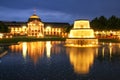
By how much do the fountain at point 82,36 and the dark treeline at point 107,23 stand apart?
4056cm

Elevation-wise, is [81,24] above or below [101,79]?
above

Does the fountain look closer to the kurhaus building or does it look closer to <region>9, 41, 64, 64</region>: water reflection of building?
<region>9, 41, 64, 64</region>: water reflection of building

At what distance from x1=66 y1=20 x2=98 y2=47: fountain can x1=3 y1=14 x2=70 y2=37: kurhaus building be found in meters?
110

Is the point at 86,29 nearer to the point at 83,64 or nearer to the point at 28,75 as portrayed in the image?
the point at 83,64

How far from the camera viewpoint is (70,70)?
19.1 metres

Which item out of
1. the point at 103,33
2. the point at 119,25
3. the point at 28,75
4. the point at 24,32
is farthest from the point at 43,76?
the point at 24,32

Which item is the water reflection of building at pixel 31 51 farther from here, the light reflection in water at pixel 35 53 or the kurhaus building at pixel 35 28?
the kurhaus building at pixel 35 28

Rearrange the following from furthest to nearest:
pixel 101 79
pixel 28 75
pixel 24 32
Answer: pixel 24 32 → pixel 28 75 → pixel 101 79

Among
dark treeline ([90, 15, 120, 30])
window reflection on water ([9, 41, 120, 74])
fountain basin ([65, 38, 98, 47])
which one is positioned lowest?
window reflection on water ([9, 41, 120, 74])

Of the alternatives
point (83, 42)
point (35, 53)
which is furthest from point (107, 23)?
point (35, 53)

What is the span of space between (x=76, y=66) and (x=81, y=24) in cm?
3335

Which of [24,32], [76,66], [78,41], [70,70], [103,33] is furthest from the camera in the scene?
[24,32]

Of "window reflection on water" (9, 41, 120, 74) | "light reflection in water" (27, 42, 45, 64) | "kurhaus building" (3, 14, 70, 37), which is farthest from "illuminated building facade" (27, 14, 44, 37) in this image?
"window reflection on water" (9, 41, 120, 74)

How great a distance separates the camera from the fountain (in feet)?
158
